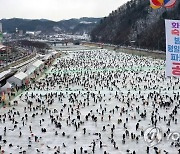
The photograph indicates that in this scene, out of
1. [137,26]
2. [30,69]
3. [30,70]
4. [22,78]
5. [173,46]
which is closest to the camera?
[173,46]

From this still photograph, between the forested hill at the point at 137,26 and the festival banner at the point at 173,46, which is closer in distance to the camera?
the festival banner at the point at 173,46

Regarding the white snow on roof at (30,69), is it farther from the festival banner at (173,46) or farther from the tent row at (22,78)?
the festival banner at (173,46)

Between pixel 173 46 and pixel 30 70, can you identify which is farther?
pixel 30 70

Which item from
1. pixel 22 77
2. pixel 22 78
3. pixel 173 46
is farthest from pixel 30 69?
pixel 173 46

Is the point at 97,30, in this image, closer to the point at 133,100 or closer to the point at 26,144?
the point at 133,100

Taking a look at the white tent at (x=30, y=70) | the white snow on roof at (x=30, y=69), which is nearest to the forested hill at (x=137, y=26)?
the white snow on roof at (x=30, y=69)

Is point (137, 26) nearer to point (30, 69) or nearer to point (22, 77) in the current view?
point (30, 69)
